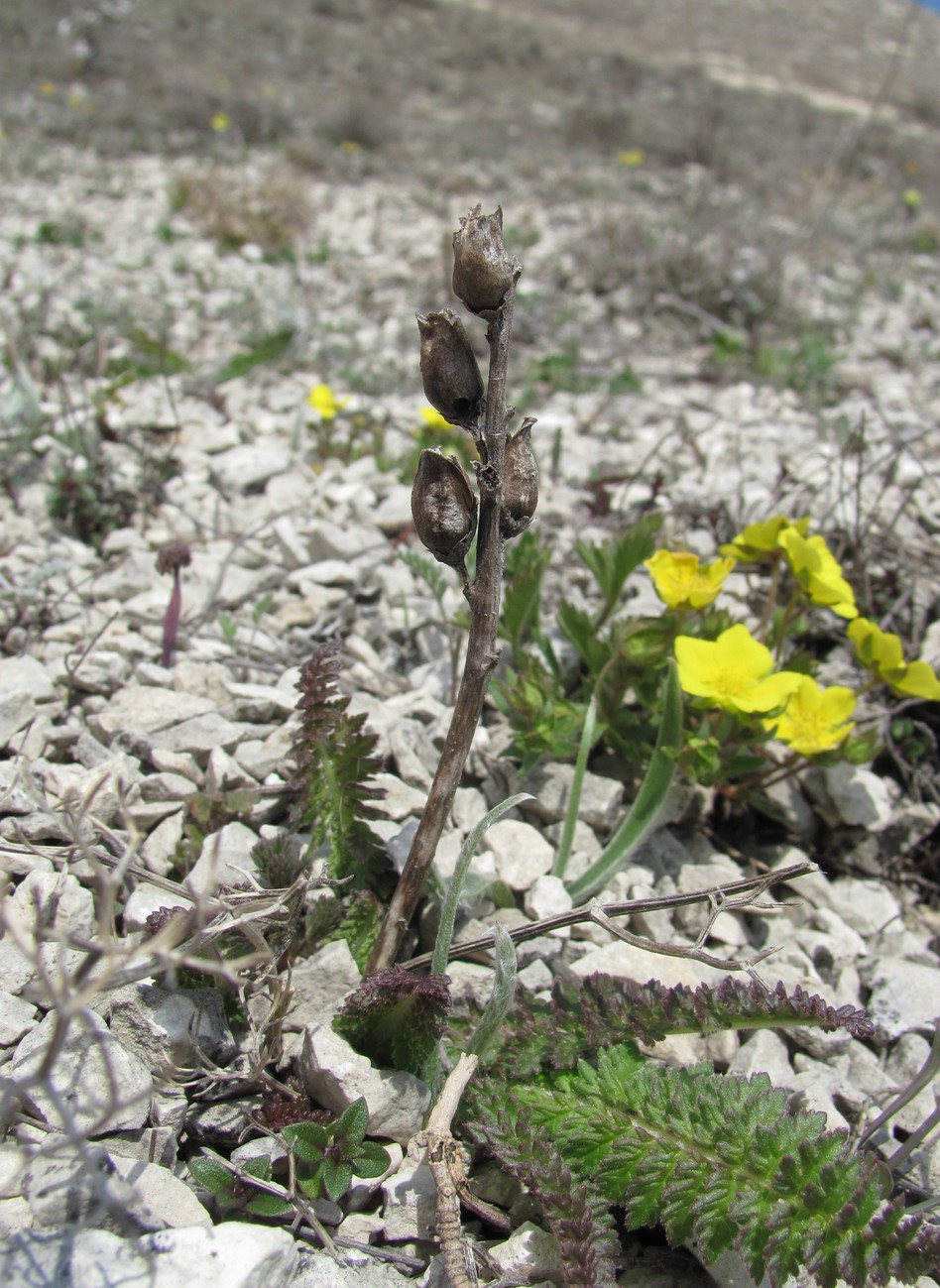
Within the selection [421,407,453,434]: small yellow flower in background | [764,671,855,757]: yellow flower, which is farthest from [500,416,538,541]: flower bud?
[421,407,453,434]: small yellow flower in background

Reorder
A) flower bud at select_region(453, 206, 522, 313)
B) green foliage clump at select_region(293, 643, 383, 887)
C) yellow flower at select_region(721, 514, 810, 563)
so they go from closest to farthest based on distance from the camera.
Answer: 1. flower bud at select_region(453, 206, 522, 313)
2. green foliage clump at select_region(293, 643, 383, 887)
3. yellow flower at select_region(721, 514, 810, 563)

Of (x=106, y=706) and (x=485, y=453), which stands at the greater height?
(x=485, y=453)

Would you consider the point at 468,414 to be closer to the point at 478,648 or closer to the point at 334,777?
the point at 478,648

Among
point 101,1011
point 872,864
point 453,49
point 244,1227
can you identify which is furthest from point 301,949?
point 453,49

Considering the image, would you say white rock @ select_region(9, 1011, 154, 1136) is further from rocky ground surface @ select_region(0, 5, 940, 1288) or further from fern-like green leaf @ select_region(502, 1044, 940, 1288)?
fern-like green leaf @ select_region(502, 1044, 940, 1288)

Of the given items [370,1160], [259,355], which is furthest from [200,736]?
[259,355]

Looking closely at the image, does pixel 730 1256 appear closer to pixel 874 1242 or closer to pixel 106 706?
pixel 874 1242
